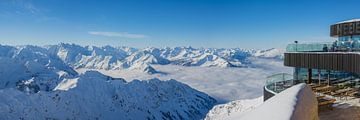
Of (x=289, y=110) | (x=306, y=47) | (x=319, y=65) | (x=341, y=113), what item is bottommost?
(x=341, y=113)

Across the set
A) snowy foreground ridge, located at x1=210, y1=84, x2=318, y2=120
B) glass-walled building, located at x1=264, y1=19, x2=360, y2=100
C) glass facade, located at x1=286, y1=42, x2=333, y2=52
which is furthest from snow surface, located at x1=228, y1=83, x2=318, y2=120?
glass facade, located at x1=286, y1=42, x2=333, y2=52

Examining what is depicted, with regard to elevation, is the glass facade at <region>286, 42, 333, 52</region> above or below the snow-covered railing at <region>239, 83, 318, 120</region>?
above

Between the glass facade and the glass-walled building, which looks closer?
the glass-walled building

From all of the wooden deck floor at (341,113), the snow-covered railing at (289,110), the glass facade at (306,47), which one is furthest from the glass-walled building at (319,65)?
the snow-covered railing at (289,110)

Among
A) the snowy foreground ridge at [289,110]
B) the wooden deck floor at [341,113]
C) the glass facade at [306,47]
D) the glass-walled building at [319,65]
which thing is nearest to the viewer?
the snowy foreground ridge at [289,110]

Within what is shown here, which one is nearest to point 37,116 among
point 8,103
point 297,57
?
point 8,103

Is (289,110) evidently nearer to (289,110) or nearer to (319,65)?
(289,110)

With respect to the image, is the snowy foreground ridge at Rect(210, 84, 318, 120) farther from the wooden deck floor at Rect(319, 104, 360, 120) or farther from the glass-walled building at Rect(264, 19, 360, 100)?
the glass-walled building at Rect(264, 19, 360, 100)

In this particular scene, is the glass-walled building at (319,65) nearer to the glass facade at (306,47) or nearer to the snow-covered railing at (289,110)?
the glass facade at (306,47)

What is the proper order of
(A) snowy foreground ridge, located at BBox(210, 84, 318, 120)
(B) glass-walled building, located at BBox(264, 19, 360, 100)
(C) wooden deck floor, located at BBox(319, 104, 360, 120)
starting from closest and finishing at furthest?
1. (A) snowy foreground ridge, located at BBox(210, 84, 318, 120)
2. (C) wooden deck floor, located at BBox(319, 104, 360, 120)
3. (B) glass-walled building, located at BBox(264, 19, 360, 100)

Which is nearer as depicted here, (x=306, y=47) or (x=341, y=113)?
(x=341, y=113)

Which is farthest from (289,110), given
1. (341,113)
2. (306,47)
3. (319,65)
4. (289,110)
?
(306,47)

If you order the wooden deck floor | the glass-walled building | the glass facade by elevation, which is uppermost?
the glass facade
